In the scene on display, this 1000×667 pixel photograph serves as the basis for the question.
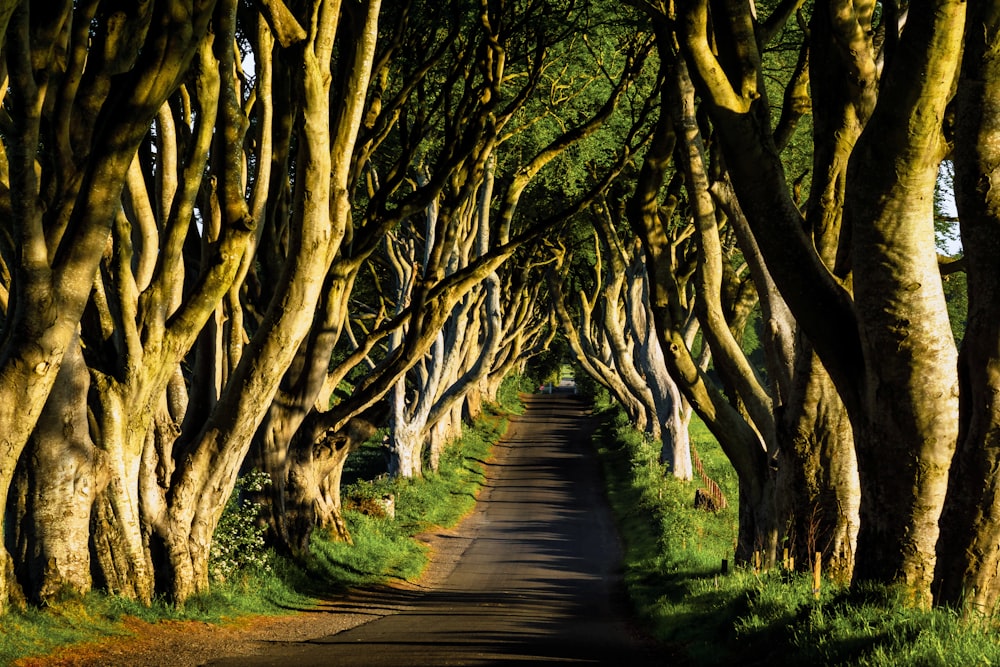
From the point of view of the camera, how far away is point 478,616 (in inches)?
539

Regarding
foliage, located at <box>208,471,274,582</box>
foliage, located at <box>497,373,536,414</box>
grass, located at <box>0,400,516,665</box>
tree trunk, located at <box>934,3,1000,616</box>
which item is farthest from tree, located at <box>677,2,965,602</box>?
foliage, located at <box>497,373,536,414</box>

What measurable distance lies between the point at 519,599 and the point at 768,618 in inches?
298

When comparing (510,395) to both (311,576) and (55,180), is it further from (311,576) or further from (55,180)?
(55,180)

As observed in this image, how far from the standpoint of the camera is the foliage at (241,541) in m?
13.4

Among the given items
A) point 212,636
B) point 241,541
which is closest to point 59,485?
point 212,636

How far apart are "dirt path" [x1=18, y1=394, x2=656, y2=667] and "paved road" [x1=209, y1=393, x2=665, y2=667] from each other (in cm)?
2

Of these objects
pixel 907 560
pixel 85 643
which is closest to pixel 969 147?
pixel 907 560

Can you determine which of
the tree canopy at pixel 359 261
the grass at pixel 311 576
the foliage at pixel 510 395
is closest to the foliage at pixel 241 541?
the grass at pixel 311 576

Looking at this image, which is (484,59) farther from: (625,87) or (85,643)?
(85,643)

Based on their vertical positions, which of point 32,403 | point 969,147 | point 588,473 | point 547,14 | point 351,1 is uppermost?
point 547,14

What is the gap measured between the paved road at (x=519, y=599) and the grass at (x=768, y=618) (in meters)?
0.49

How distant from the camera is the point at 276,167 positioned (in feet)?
41.8

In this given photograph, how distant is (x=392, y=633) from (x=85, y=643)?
3.14 metres

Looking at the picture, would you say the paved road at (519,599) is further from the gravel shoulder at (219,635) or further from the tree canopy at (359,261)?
the tree canopy at (359,261)
